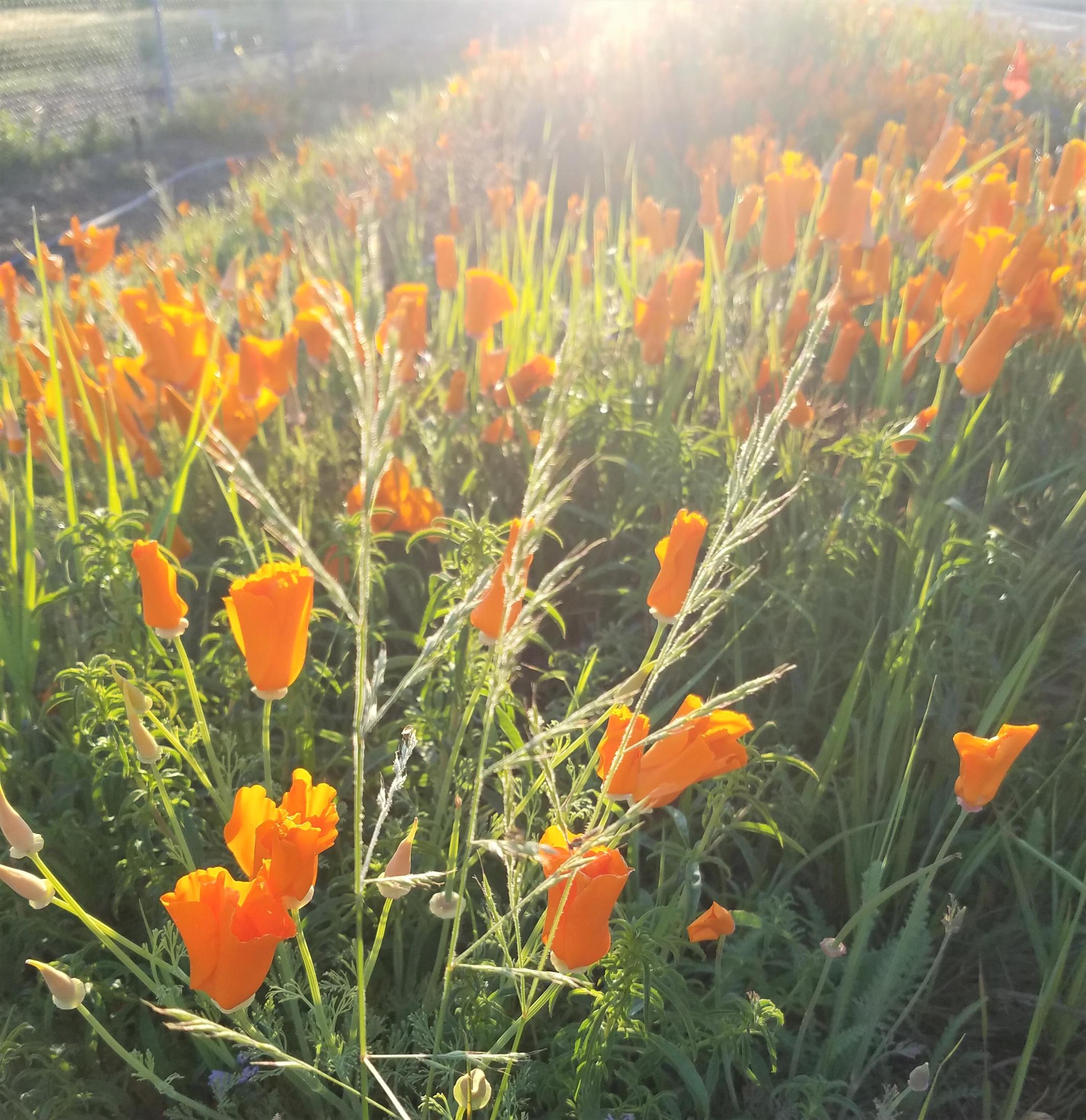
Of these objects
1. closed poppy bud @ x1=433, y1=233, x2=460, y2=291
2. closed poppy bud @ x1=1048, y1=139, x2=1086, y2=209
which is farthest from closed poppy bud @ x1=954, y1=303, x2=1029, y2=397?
closed poppy bud @ x1=433, y1=233, x2=460, y2=291

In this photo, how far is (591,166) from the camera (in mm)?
4703

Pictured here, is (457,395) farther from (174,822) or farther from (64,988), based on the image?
(64,988)

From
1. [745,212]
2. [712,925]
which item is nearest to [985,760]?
[712,925]

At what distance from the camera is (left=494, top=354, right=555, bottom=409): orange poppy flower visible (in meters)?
1.60

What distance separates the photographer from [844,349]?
64.2 inches

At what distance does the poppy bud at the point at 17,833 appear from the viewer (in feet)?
2.07

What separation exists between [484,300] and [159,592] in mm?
1019

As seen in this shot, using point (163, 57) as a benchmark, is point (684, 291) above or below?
below

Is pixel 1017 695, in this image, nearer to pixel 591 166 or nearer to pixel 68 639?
pixel 68 639

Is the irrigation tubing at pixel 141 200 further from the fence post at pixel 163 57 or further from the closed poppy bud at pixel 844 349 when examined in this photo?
the closed poppy bud at pixel 844 349

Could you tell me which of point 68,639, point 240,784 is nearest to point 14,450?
point 68,639

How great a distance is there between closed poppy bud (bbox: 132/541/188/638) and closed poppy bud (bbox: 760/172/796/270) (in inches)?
51.4

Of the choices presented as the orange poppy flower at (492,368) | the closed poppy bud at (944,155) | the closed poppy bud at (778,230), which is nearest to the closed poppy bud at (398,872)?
the orange poppy flower at (492,368)

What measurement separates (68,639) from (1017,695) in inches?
51.0
